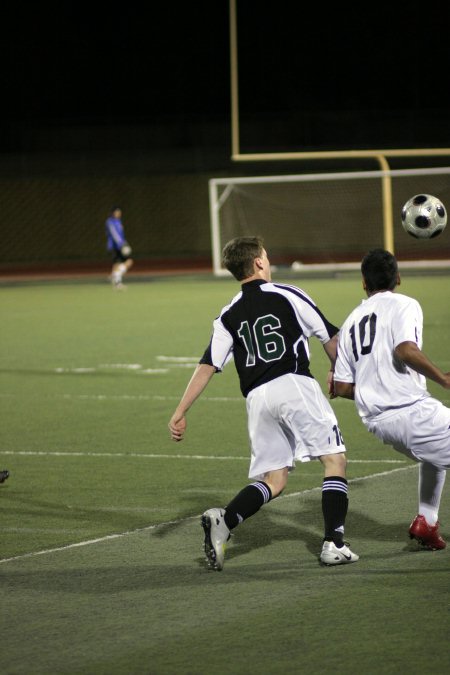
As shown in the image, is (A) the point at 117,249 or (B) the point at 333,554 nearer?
(B) the point at 333,554

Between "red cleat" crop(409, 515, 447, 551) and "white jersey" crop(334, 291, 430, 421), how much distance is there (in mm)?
675

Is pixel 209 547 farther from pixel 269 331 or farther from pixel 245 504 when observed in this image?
pixel 269 331

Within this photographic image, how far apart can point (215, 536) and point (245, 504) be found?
0.86 feet

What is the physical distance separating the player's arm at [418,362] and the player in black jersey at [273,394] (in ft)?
1.80

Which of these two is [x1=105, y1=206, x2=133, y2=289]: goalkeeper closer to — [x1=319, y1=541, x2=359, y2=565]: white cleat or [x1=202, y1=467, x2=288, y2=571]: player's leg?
[x1=202, y1=467, x2=288, y2=571]: player's leg

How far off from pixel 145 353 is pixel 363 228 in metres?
26.1

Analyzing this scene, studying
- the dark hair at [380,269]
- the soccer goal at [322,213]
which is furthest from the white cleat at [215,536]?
the soccer goal at [322,213]

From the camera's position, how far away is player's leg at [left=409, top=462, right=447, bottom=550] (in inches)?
262

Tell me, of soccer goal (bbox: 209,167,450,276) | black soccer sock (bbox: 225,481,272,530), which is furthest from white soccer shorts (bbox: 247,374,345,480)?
soccer goal (bbox: 209,167,450,276)

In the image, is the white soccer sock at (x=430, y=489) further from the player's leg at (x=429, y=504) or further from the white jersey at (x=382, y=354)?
the white jersey at (x=382, y=354)

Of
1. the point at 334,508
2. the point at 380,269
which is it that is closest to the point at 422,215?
the point at 380,269

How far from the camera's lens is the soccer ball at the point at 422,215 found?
1065 centimetres

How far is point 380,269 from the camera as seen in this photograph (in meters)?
6.55

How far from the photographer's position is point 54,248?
145 feet
